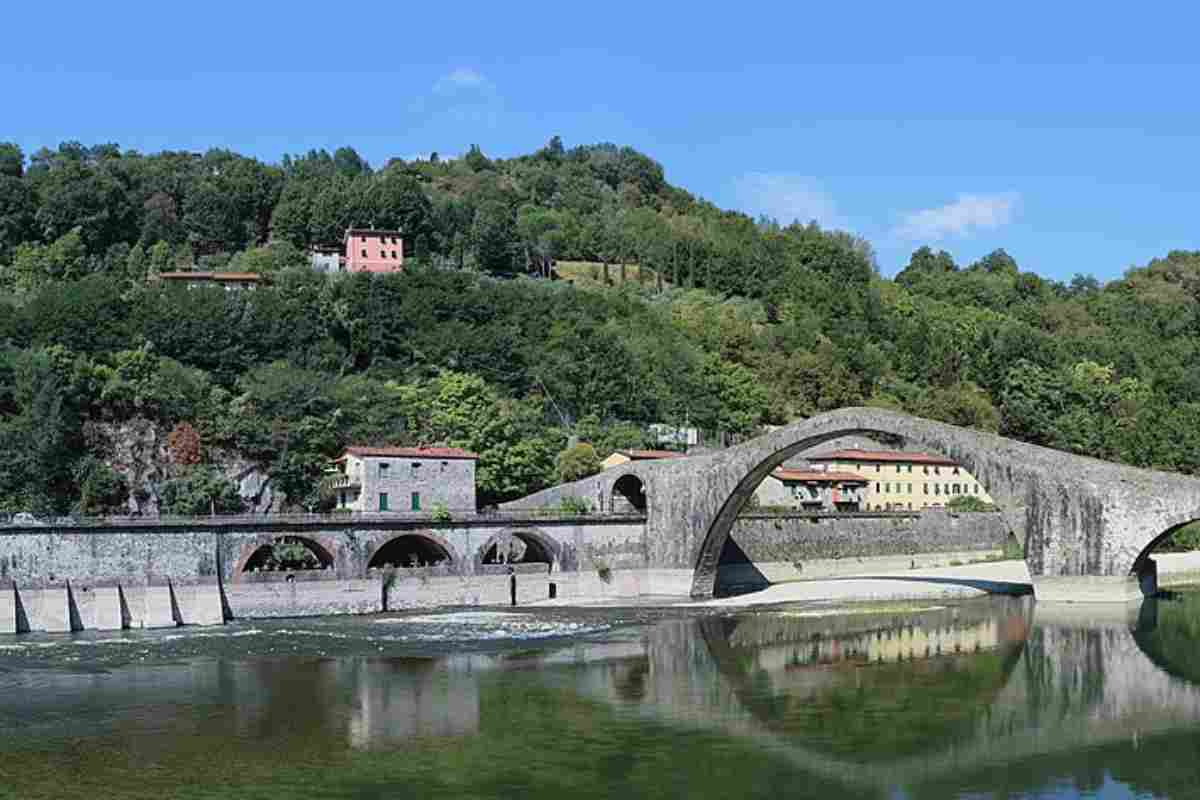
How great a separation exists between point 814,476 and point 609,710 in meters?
51.4

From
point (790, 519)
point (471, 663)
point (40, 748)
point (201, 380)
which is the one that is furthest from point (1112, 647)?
point (201, 380)

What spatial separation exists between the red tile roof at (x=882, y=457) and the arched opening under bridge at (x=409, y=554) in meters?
35.4

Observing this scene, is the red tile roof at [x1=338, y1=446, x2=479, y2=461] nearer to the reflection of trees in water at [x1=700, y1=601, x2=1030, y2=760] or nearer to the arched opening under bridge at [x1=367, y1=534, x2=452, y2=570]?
the arched opening under bridge at [x1=367, y1=534, x2=452, y2=570]

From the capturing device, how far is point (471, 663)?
41062 mm

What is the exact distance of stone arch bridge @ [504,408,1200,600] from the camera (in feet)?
171

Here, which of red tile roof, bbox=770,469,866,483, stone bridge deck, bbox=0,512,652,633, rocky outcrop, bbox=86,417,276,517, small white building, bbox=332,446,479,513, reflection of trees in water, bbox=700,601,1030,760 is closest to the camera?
reflection of trees in water, bbox=700,601,1030,760

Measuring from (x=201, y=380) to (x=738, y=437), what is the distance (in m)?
37.6

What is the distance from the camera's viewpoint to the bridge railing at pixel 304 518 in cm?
4919

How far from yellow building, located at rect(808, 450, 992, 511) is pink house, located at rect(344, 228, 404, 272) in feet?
134

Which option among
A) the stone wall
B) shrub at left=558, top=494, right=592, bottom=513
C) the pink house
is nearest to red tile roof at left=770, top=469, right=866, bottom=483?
the stone wall

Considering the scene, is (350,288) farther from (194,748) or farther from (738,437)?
(194,748)

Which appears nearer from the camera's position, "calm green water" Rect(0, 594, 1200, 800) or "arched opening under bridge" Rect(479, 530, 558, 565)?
"calm green water" Rect(0, 594, 1200, 800)

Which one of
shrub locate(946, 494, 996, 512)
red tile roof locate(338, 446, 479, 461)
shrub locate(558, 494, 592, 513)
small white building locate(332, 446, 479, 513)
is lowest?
shrub locate(946, 494, 996, 512)

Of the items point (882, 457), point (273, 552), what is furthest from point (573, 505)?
point (882, 457)
